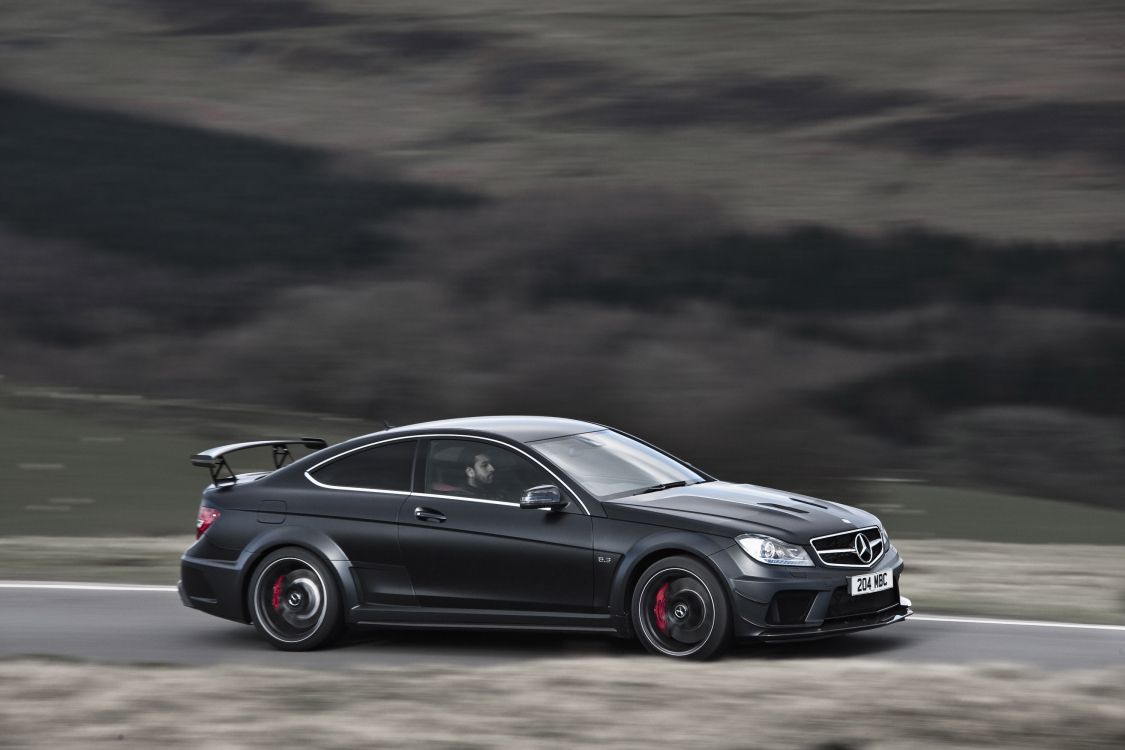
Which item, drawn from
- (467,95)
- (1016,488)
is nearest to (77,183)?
(467,95)

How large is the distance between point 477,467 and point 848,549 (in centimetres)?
217

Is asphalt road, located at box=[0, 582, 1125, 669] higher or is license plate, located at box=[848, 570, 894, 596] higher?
license plate, located at box=[848, 570, 894, 596]

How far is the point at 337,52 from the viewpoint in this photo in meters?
78.2

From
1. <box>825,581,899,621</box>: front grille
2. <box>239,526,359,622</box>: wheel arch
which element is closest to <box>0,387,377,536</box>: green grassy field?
<box>239,526,359,622</box>: wheel arch

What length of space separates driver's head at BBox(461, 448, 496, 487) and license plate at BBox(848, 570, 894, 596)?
7.01 ft

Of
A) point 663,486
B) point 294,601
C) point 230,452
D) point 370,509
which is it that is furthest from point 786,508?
point 230,452

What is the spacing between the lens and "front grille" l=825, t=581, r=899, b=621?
937cm

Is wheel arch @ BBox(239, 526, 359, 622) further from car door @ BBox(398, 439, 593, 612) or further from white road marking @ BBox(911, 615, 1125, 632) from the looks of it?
white road marking @ BBox(911, 615, 1125, 632)

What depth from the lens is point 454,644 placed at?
34.7 ft

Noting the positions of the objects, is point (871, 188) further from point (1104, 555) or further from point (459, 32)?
point (1104, 555)

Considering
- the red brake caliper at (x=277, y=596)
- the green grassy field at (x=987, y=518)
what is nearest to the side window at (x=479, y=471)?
the red brake caliper at (x=277, y=596)

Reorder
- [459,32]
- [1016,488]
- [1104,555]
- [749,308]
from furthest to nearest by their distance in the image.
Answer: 1. [459,32]
2. [749,308]
3. [1016,488]
4. [1104,555]

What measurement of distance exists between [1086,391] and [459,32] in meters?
36.9

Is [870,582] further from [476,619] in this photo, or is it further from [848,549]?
[476,619]
